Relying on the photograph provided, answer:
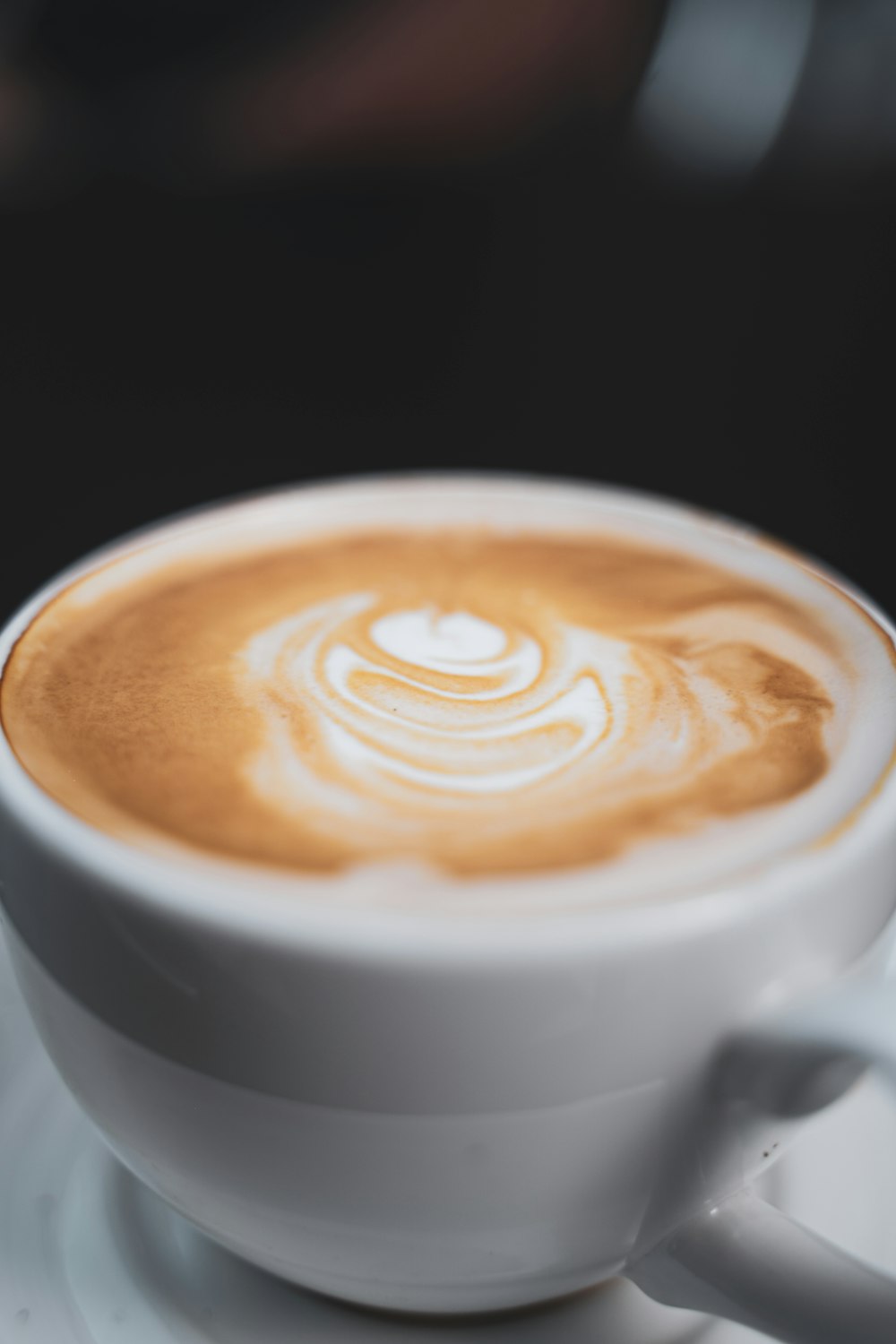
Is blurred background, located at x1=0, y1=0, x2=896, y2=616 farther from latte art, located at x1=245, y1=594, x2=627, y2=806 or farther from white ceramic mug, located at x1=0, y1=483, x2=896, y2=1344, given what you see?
white ceramic mug, located at x1=0, y1=483, x2=896, y2=1344

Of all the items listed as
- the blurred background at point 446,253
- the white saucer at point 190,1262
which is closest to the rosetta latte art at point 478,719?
the white saucer at point 190,1262

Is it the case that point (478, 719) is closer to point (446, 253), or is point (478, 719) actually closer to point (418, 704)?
point (418, 704)

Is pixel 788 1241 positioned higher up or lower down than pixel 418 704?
lower down

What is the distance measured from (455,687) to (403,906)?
171 millimetres

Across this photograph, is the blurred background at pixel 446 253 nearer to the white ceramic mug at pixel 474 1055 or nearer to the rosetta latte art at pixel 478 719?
the rosetta latte art at pixel 478 719

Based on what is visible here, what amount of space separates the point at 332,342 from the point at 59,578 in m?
0.74

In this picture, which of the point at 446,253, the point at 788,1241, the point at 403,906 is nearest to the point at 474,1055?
the point at 403,906

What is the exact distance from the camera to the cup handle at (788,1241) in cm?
44

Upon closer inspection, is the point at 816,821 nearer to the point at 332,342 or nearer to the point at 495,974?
the point at 495,974

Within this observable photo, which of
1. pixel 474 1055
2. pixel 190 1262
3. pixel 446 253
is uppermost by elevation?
pixel 446 253

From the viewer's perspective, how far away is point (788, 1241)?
0.51 m

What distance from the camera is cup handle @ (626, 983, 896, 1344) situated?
1.45 ft

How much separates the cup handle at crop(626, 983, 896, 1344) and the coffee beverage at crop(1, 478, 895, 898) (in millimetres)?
60

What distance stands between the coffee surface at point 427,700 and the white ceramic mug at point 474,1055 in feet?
0.12
